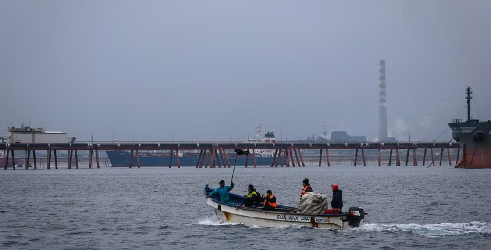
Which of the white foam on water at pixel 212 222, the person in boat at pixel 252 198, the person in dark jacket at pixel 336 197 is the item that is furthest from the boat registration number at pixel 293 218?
the white foam on water at pixel 212 222

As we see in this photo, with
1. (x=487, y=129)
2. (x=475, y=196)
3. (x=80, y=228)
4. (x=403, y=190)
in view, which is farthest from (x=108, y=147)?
(x=80, y=228)

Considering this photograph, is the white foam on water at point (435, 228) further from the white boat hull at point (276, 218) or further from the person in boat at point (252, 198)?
the person in boat at point (252, 198)

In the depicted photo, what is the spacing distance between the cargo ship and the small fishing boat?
370 ft

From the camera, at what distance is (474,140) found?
157375mm

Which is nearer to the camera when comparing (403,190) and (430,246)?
(430,246)

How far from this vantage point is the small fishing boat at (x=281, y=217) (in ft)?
152

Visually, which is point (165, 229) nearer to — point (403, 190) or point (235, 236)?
point (235, 236)

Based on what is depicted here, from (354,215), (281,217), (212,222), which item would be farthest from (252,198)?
(354,215)

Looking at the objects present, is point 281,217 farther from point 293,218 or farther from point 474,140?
point 474,140

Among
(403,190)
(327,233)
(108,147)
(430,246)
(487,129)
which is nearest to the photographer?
(430,246)

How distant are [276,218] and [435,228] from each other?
9.36 meters

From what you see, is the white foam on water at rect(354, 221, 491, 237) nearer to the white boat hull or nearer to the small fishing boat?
the small fishing boat

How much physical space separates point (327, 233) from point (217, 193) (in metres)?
8.39

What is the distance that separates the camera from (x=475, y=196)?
80312 mm
